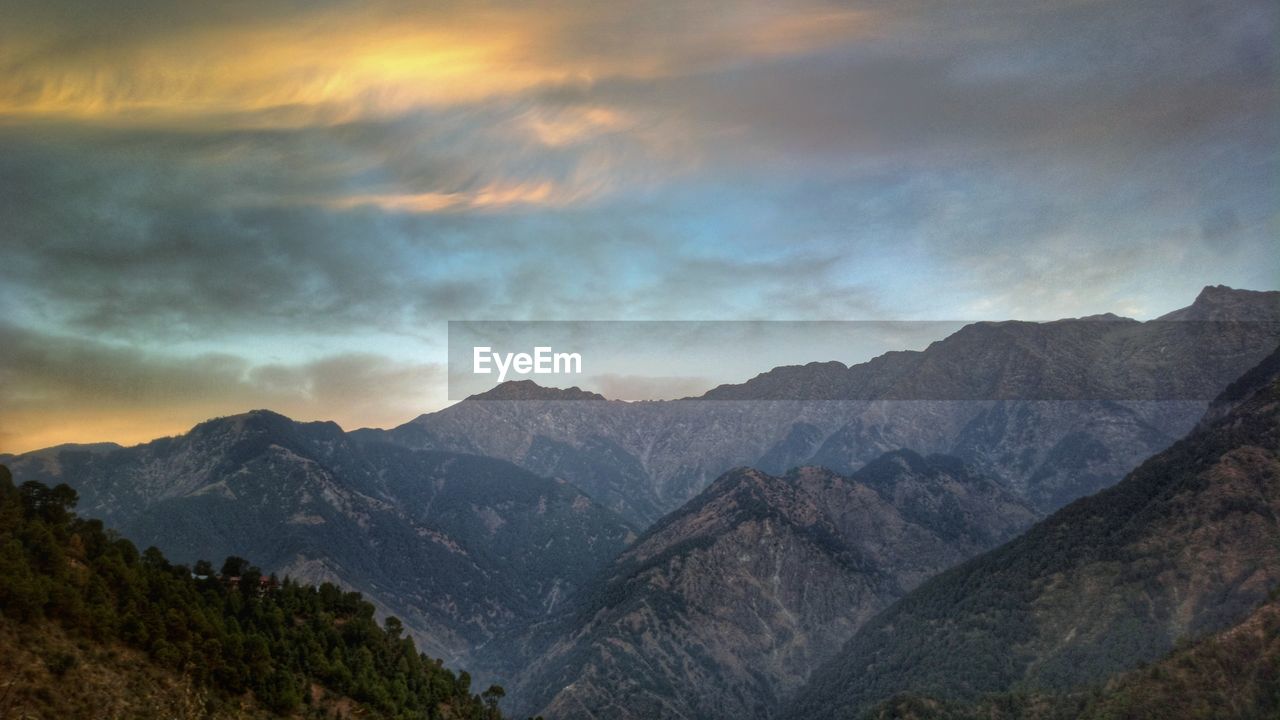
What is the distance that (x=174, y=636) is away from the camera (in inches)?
4094

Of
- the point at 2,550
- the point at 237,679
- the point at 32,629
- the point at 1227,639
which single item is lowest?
the point at 1227,639

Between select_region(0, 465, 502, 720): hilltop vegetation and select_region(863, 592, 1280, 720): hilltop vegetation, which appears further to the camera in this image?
select_region(863, 592, 1280, 720): hilltop vegetation

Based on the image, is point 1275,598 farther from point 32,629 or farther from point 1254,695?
point 32,629

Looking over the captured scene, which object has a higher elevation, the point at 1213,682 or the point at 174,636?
the point at 174,636

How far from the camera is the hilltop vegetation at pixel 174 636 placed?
87188 millimetres

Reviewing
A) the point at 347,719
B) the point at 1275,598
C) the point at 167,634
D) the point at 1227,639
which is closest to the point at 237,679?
the point at 167,634

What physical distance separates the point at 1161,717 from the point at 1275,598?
3456 centimetres

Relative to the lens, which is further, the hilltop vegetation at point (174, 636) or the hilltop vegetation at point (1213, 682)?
the hilltop vegetation at point (1213, 682)

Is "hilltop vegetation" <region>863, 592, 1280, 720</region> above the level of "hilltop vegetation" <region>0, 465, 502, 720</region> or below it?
below

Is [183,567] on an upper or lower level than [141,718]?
upper

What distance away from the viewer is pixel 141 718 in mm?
84312

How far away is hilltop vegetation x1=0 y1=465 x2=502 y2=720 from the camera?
87.2 meters

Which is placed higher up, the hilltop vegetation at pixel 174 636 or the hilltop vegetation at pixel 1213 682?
the hilltop vegetation at pixel 174 636

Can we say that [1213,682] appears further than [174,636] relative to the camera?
Yes
